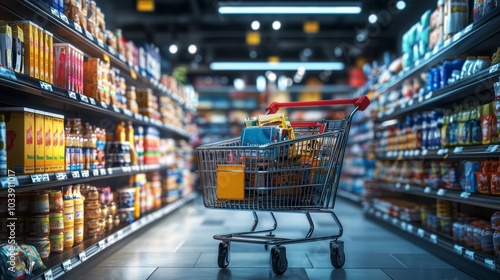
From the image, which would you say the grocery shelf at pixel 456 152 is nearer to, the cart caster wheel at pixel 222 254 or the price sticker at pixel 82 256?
the cart caster wheel at pixel 222 254

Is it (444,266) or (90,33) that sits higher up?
(90,33)

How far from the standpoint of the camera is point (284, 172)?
3.42 metres

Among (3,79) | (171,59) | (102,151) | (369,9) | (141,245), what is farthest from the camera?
(171,59)

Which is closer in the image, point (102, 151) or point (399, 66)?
point (102, 151)

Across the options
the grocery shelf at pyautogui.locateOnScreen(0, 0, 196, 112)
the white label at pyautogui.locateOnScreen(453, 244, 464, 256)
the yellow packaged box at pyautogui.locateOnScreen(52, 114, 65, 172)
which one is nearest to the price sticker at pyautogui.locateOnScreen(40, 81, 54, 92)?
the yellow packaged box at pyautogui.locateOnScreen(52, 114, 65, 172)

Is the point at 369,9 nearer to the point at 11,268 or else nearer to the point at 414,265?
the point at 414,265

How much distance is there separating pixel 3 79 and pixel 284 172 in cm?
173

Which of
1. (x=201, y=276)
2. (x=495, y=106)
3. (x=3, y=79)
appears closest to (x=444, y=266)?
(x=495, y=106)

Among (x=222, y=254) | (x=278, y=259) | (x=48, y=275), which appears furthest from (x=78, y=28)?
(x=278, y=259)

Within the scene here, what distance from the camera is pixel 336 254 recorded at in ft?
12.2

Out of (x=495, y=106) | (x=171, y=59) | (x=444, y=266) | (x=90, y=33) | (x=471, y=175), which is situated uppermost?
(x=171, y=59)

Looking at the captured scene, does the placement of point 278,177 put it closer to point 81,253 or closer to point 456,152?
point 81,253

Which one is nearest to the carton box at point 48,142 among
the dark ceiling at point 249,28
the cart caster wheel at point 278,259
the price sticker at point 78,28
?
the price sticker at point 78,28

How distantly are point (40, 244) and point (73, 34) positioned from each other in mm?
1474
